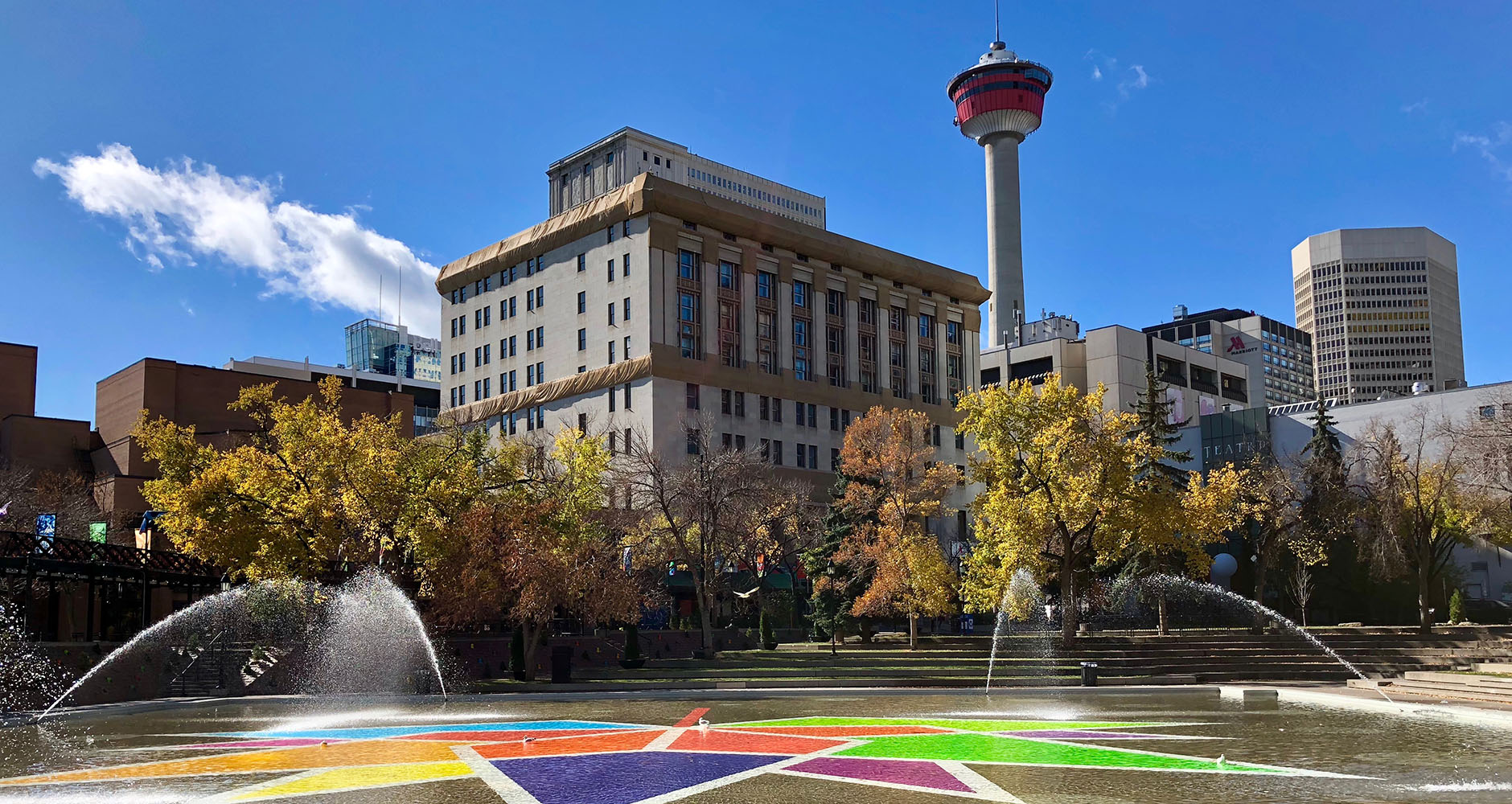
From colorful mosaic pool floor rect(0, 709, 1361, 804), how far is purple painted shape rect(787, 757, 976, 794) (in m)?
0.04

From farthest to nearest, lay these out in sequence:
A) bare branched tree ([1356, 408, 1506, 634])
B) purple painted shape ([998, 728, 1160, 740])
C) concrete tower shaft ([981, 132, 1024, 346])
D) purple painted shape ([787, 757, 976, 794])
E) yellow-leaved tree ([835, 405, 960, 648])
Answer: concrete tower shaft ([981, 132, 1024, 346]), bare branched tree ([1356, 408, 1506, 634]), yellow-leaved tree ([835, 405, 960, 648]), purple painted shape ([998, 728, 1160, 740]), purple painted shape ([787, 757, 976, 794])

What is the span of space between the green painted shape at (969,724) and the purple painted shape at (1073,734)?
16.3 inches

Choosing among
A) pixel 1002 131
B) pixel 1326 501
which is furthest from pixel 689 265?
pixel 1002 131

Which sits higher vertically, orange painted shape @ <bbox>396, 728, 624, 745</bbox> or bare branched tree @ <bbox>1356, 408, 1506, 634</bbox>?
bare branched tree @ <bbox>1356, 408, 1506, 634</bbox>

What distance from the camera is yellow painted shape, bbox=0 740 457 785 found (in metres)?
20.8

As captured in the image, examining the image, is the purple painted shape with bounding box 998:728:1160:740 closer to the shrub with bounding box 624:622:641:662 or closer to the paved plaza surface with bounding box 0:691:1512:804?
the paved plaza surface with bounding box 0:691:1512:804

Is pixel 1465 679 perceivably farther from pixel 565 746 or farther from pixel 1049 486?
pixel 565 746

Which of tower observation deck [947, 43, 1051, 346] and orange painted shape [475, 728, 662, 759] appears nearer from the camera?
orange painted shape [475, 728, 662, 759]

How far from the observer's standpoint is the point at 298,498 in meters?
41.8

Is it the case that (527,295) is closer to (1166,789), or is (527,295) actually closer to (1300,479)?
(1300,479)

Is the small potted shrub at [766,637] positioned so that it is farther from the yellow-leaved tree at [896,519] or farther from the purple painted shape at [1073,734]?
the purple painted shape at [1073,734]

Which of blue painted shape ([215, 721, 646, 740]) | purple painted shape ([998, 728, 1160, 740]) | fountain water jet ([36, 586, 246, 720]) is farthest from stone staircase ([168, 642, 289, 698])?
purple painted shape ([998, 728, 1160, 740])

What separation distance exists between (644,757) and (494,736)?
582 centimetres

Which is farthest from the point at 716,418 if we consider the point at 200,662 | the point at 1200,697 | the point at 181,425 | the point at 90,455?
the point at 1200,697
